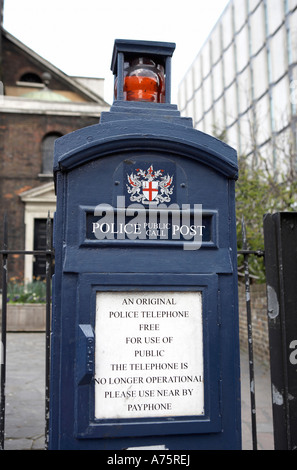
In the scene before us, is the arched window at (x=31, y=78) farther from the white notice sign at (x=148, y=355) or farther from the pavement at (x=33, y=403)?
the white notice sign at (x=148, y=355)

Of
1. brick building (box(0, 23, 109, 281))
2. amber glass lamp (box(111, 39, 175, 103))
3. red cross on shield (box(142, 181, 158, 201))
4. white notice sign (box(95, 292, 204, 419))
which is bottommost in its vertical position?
white notice sign (box(95, 292, 204, 419))

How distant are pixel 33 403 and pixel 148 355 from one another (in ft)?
12.7

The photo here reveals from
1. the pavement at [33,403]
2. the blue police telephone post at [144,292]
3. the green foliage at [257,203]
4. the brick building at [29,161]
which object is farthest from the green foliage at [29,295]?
the blue police telephone post at [144,292]

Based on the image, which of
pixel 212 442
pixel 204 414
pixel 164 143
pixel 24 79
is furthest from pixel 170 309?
pixel 24 79

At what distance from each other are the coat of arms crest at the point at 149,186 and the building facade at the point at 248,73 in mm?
15073

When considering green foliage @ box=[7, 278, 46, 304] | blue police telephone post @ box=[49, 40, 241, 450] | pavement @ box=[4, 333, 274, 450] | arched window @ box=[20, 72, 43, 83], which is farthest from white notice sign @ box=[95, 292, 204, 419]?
arched window @ box=[20, 72, 43, 83]

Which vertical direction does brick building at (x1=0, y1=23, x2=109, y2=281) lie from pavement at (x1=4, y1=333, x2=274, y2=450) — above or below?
above

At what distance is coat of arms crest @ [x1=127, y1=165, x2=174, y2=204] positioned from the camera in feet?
6.95

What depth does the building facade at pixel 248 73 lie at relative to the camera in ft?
69.4

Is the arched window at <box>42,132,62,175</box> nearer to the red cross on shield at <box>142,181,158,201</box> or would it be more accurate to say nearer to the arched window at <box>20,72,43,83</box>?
the arched window at <box>20,72,43,83</box>

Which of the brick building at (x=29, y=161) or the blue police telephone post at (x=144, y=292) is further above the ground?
the brick building at (x=29, y=161)

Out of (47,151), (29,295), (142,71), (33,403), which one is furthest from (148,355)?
(47,151)

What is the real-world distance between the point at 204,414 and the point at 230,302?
1.70 feet

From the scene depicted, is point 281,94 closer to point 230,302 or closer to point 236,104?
point 236,104
